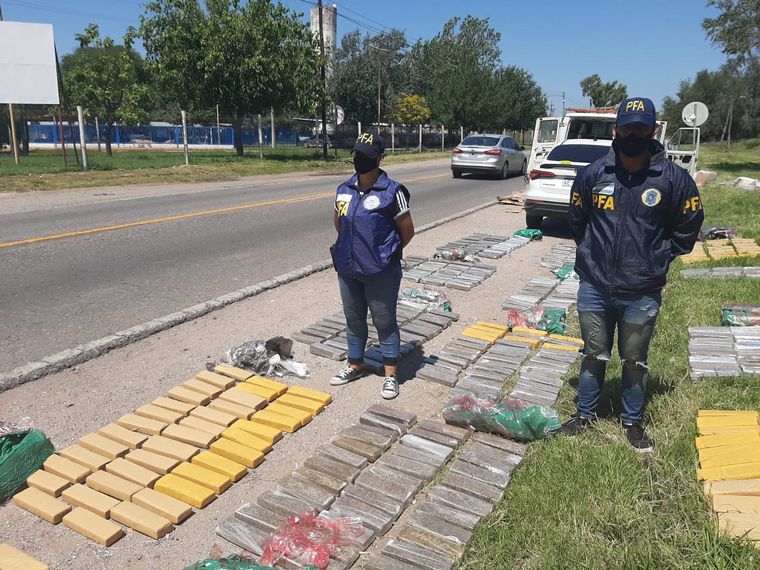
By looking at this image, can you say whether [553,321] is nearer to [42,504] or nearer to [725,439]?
[725,439]

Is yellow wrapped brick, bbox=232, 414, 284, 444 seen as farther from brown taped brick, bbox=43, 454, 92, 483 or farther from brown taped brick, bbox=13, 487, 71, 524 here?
brown taped brick, bbox=13, 487, 71, 524

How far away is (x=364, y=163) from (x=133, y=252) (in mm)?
5660

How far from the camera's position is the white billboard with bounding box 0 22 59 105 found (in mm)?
19281

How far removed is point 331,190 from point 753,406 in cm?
1433

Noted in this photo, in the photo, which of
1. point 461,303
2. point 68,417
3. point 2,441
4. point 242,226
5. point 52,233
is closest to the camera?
point 2,441

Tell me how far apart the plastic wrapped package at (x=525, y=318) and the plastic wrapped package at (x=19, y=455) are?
13.9ft

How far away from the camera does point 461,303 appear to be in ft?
22.7

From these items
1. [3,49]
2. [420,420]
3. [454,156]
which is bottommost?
[420,420]

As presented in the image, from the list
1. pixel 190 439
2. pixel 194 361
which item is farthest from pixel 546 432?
pixel 194 361

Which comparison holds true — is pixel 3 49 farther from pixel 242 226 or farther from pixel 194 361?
pixel 194 361

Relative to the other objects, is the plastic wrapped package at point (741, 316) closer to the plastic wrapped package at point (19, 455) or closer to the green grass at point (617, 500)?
the green grass at point (617, 500)

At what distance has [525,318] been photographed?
6152 millimetres

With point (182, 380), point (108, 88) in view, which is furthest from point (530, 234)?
point (108, 88)

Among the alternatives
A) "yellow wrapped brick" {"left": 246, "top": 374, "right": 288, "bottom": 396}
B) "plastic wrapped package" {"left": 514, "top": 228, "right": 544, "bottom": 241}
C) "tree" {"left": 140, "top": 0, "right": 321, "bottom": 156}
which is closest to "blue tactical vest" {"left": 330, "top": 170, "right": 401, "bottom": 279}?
"yellow wrapped brick" {"left": 246, "top": 374, "right": 288, "bottom": 396}
